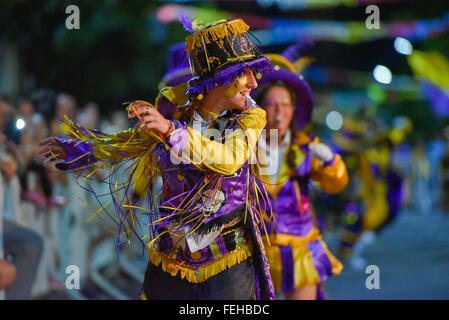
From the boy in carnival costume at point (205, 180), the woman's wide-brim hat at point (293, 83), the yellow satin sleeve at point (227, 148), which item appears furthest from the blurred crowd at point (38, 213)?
the yellow satin sleeve at point (227, 148)

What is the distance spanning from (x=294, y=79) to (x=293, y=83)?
45 millimetres

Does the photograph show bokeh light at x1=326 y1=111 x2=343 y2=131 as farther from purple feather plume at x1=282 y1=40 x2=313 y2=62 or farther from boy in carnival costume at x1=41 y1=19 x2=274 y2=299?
boy in carnival costume at x1=41 y1=19 x2=274 y2=299

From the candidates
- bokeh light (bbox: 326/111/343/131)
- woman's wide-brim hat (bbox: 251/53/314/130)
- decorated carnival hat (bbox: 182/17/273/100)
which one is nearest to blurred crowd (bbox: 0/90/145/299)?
woman's wide-brim hat (bbox: 251/53/314/130)

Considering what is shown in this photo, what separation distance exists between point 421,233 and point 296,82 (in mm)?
8699

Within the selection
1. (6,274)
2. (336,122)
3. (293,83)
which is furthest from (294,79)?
(336,122)

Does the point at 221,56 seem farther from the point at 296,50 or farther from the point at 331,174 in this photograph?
the point at 296,50

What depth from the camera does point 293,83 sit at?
15.2 ft

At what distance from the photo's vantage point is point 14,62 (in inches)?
371

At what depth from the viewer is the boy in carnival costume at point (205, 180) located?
301 cm

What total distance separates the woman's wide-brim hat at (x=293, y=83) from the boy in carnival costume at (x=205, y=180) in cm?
139

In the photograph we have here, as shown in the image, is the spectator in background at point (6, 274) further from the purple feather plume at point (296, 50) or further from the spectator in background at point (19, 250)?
the purple feather plume at point (296, 50)
